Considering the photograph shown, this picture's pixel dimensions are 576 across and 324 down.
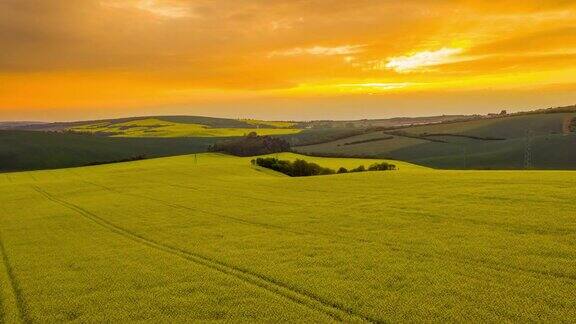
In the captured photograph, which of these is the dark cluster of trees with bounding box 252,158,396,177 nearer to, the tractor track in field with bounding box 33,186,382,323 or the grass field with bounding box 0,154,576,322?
the grass field with bounding box 0,154,576,322

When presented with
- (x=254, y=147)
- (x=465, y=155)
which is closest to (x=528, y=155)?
(x=465, y=155)

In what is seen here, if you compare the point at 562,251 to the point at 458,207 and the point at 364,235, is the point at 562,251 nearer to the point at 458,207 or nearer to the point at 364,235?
the point at 364,235

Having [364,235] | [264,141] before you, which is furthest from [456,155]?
[364,235]

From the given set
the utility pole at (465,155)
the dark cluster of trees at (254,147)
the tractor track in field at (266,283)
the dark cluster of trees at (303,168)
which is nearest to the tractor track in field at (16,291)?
the tractor track in field at (266,283)

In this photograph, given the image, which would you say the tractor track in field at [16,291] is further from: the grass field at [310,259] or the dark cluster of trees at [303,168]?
the dark cluster of trees at [303,168]

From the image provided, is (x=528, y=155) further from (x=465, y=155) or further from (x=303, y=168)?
(x=303, y=168)

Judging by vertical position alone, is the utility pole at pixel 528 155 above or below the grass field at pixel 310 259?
below
